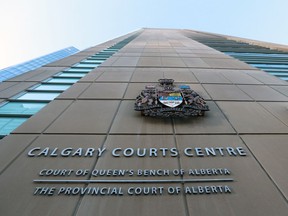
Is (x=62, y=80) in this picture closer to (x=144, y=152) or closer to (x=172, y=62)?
(x=172, y=62)

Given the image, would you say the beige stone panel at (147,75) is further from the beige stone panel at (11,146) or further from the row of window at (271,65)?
the row of window at (271,65)

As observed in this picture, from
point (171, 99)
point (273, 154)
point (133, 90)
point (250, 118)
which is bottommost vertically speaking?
point (273, 154)

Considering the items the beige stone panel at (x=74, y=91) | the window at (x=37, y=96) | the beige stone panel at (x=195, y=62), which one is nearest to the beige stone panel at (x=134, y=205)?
the beige stone panel at (x=74, y=91)

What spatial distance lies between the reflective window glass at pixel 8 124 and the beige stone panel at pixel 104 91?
2483 millimetres

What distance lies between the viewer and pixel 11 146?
19.0 ft

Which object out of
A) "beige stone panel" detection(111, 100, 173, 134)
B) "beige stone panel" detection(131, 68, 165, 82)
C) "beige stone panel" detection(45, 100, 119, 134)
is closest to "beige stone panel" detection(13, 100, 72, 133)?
"beige stone panel" detection(45, 100, 119, 134)

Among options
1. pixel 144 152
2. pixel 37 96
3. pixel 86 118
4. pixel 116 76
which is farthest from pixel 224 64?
pixel 37 96

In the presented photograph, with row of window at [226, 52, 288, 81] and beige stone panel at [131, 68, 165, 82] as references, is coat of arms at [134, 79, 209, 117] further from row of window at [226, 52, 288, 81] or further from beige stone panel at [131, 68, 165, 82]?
row of window at [226, 52, 288, 81]

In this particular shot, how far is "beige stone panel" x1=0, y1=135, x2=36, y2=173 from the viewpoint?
5266 mm

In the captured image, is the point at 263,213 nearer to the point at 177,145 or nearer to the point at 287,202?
the point at 287,202

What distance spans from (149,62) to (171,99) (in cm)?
730

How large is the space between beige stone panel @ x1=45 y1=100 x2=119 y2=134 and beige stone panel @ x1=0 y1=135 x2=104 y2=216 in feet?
1.34

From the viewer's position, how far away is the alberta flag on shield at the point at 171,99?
282 inches

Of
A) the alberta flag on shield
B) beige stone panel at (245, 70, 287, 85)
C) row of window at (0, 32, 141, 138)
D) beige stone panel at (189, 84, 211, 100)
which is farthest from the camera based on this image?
beige stone panel at (245, 70, 287, 85)
